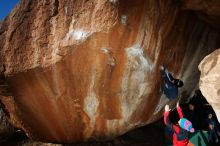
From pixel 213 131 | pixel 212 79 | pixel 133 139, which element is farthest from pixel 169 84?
pixel 133 139

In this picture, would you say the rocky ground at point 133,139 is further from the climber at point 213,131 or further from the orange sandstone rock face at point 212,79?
the orange sandstone rock face at point 212,79

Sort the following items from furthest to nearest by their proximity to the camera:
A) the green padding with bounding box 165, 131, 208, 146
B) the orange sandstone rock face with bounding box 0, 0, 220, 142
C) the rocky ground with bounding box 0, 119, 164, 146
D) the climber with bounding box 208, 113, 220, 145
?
the rocky ground with bounding box 0, 119, 164, 146 < the green padding with bounding box 165, 131, 208, 146 < the climber with bounding box 208, 113, 220, 145 < the orange sandstone rock face with bounding box 0, 0, 220, 142

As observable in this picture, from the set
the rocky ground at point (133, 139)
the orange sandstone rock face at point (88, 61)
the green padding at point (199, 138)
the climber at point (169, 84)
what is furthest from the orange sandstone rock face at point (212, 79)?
the rocky ground at point (133, 139)

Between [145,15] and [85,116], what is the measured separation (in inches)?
97.6

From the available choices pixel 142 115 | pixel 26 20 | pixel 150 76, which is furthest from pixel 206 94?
pixel 26 20

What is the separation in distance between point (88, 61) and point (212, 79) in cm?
238

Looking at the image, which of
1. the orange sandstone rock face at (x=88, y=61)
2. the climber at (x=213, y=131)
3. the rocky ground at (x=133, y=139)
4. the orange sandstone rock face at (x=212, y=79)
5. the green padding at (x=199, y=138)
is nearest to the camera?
the orange sandstone rock face at (x=212, y=79)

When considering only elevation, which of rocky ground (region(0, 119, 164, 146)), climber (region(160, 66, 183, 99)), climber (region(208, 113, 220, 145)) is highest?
climber (region(160, 66, 183, 99))

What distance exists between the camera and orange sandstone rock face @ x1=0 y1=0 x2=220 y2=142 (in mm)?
Result: 5574

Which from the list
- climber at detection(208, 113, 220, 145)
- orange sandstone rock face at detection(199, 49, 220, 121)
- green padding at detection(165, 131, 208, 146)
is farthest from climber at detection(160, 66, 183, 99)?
green padding at detection(165, 131, 208, 146)

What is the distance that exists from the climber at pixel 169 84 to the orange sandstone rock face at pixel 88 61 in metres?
0.15

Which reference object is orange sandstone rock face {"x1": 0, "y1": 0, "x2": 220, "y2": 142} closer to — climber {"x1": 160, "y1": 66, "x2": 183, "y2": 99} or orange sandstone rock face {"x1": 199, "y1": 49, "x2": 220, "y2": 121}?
climber {"x1": 160, "y1": 66, "x2": 183, "y2": 99}

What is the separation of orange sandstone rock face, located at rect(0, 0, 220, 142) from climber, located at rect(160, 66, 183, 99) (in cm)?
15

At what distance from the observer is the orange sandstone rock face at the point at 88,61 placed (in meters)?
5.57
